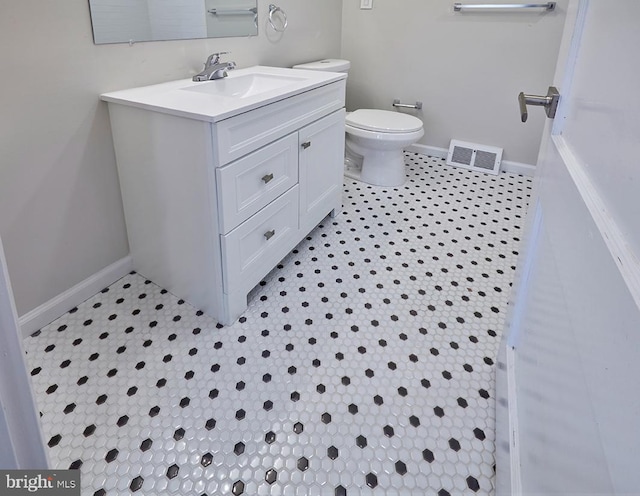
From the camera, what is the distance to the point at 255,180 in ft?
4.97

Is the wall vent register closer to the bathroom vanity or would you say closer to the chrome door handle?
the bathroom vanity

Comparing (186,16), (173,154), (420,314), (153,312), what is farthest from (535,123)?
(153,312)

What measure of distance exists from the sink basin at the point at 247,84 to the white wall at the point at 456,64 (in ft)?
4.71

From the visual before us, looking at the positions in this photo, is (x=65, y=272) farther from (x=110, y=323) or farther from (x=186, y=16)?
(x=186, y=16)

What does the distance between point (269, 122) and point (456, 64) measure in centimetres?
188

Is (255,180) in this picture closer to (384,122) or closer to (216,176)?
(216,176)

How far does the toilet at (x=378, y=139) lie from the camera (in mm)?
2502

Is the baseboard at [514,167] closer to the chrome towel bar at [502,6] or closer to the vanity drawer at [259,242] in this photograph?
the chrome towel bar at [502,6]

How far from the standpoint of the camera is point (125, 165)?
1.58 metres

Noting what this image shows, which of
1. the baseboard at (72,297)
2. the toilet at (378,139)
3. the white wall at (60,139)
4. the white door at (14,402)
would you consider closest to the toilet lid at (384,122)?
the toilet at (378,139)

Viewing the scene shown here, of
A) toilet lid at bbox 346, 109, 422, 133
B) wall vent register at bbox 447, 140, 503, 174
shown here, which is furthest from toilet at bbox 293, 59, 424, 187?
wall vent register at bbox 447, 140, 503, 174

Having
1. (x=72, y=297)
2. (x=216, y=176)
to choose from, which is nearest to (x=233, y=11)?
(x=216, y=176)

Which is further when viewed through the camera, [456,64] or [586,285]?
[456,64]

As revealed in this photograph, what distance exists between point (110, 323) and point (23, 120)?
28.0 inches
